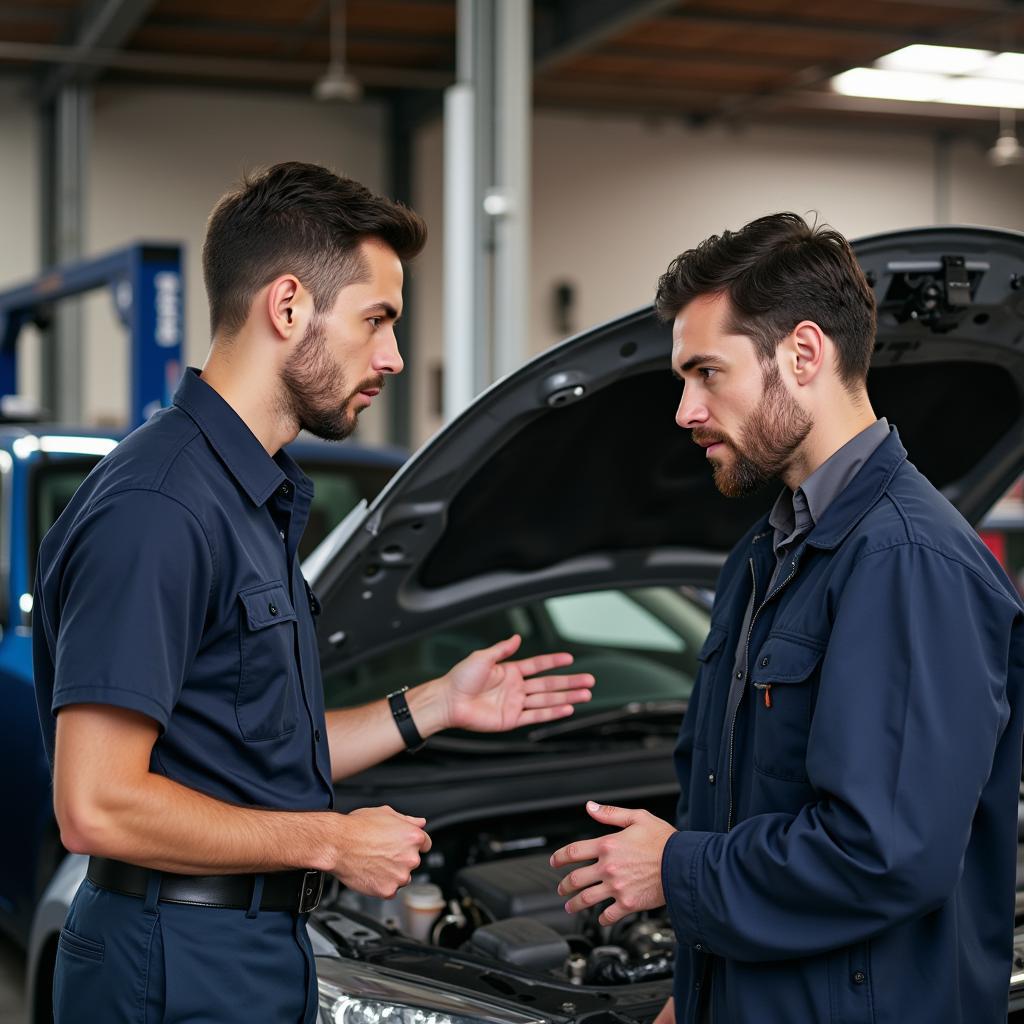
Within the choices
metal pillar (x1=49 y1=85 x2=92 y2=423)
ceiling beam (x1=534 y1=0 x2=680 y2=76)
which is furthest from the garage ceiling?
metal pillar (x1=49 y1=85 x2=92 y2=423)

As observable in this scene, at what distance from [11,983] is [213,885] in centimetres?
241

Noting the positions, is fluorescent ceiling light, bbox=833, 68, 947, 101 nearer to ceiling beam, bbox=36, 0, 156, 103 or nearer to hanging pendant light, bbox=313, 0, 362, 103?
hanging pendant light, bbox=313, 0, 362, 103

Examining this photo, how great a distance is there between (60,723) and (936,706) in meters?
0.91

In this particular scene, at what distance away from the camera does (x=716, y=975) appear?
1515mm

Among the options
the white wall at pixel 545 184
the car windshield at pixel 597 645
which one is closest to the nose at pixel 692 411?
the car windshield at pixel 597 645

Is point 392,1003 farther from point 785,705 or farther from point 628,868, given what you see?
point 785,705

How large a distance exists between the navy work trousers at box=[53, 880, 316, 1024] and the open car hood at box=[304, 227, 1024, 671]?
0.66m

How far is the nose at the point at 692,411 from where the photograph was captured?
5.05 ft

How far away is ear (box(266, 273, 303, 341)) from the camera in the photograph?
1558 millimetres

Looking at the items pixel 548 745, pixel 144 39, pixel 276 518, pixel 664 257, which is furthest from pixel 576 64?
pixel 276 518

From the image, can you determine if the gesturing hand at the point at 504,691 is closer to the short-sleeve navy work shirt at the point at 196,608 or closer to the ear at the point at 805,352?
the short-sleeve navy work shirt at the point at 196,608

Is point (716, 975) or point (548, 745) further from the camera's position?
point (548, 745)

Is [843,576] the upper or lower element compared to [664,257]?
lower

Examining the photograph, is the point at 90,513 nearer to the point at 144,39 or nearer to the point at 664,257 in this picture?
the point at 144,39
